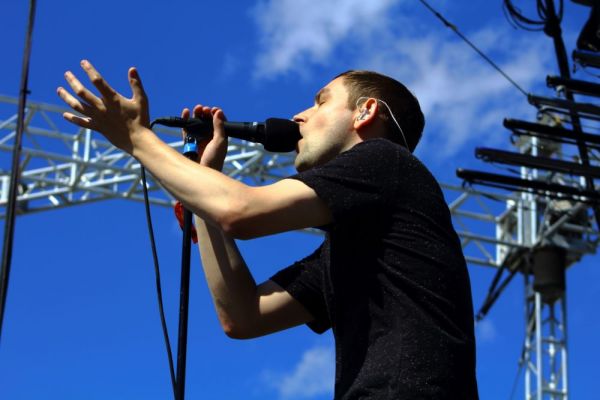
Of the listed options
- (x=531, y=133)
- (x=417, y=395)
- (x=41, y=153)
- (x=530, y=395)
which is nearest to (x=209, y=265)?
(x=417, y=395)

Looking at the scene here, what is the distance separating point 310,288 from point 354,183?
478 millimetres

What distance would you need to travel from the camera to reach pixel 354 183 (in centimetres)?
245

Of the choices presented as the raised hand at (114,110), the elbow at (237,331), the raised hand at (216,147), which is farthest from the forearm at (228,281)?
the raised hand at (114,110)

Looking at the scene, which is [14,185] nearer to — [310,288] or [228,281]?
[228,281]

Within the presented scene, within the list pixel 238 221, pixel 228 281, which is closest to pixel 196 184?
pixel 238 221

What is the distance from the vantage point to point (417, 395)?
223 cm

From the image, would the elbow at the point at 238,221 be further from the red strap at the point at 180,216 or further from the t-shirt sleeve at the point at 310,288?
the t-shirt sleeve at the point at 310,288

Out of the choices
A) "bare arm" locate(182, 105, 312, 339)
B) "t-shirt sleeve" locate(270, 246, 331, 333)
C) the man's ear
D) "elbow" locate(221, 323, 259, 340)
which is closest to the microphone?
"bare arm" locate(182, 105, 312, 339)

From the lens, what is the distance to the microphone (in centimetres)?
269

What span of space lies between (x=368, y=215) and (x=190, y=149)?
1.48 ft

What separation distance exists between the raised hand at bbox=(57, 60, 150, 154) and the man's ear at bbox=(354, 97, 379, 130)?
0.48 m

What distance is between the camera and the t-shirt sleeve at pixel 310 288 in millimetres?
2852

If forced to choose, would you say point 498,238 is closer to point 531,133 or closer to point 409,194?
point 531,133

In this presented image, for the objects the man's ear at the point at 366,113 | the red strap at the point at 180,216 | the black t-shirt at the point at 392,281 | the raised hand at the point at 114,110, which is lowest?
the black t-shirt at the point at 392,281
